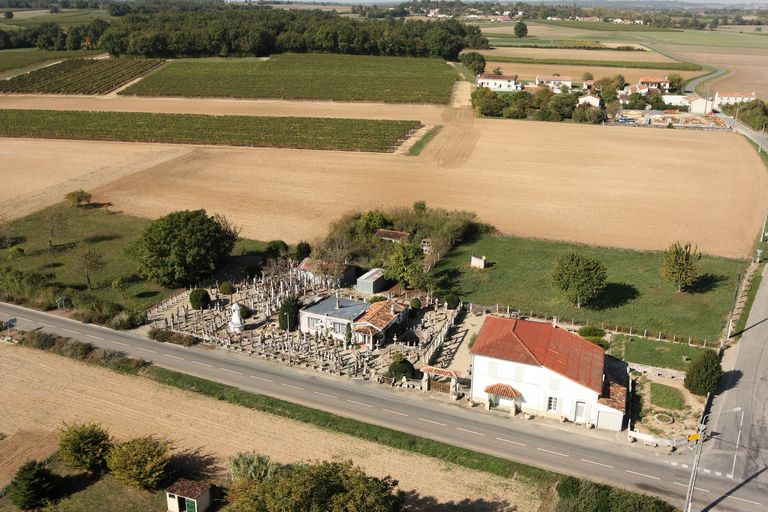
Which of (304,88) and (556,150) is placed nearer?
(556,150)

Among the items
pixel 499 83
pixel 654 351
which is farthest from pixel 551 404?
pixel 499 83

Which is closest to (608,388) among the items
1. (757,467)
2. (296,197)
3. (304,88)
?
(757,467)

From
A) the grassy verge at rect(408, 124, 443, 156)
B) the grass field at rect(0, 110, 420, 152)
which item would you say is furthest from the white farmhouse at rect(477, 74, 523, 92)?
the grass field at rect(0, 110, 420, 152)

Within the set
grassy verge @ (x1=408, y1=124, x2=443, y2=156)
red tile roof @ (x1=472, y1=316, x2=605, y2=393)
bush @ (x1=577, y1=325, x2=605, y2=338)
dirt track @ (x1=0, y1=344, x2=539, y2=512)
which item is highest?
grassy verge @ (x1=408, y1=124, x2=443, y2=156)

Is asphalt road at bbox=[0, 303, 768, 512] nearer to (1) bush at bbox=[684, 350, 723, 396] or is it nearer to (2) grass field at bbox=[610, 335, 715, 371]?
(1) bush at bbox=[684, 350, 723, 396]

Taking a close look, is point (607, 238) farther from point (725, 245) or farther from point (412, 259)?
point (412, 259)

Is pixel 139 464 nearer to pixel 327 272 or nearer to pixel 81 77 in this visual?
pixel 327 272
